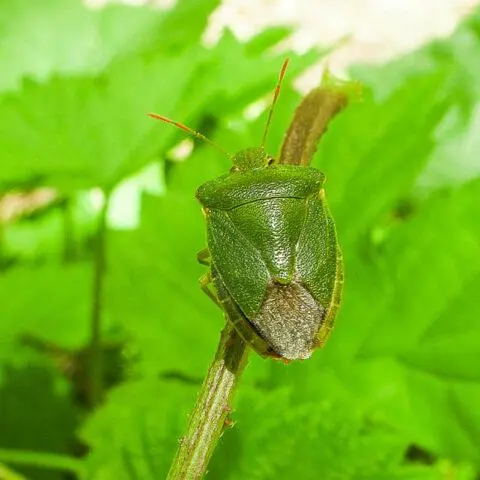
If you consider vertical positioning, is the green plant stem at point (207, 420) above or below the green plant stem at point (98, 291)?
below

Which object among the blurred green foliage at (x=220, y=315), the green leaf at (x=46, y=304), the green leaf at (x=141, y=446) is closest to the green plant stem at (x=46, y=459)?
the blurred green foliage at (x=220, y=315)

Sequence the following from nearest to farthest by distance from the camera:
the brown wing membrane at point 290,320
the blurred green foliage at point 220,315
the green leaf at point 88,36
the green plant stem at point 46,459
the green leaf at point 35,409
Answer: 1. the brown wing membrane at point 290,320
2. the blurred green foliage at point 220,315
3. the green plant stem at point 46,459
4. the green leaf at point 35,409
5. the green leaf at point 88,36

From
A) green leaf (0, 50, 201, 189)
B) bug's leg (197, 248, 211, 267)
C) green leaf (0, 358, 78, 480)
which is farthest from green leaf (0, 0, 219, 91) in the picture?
bug's leg (197, 248, 211, 267)

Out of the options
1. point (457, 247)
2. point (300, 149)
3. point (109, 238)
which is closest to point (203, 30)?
point (109, 238)

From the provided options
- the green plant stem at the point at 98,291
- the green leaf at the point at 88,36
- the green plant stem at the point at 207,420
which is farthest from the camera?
the green leaf at the point at 88,36

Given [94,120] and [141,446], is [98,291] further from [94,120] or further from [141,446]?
[141,446]

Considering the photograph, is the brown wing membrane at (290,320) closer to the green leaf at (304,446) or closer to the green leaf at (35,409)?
the green leaf at (304,446)

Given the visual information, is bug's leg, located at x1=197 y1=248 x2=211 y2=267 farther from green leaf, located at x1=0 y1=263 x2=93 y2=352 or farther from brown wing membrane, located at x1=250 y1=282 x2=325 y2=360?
green leaf, located at x1=0 y1=263 x2=93 y2=352
